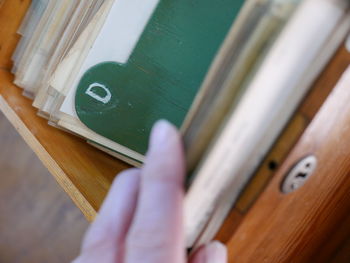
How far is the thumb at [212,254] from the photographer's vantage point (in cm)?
41

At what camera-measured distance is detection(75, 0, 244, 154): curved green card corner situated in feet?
2.17

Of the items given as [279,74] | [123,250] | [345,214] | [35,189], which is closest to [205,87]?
[279,74]

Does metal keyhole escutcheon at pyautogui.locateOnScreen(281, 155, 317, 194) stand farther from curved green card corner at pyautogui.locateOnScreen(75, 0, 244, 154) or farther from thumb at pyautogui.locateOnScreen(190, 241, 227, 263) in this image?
curved green card corner at pyautogui.locateOnScreen(75, 0, 244, 154)

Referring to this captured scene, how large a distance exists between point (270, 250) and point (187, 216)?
16 cm

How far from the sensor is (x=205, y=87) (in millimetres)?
365

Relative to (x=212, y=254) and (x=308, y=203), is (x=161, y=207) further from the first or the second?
(x=308, y=203)

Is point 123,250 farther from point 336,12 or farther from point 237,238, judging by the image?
point 336,12

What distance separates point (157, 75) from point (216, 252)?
365 mm

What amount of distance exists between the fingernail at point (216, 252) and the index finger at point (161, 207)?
0.14 ft

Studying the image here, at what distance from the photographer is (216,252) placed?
0.41 metres

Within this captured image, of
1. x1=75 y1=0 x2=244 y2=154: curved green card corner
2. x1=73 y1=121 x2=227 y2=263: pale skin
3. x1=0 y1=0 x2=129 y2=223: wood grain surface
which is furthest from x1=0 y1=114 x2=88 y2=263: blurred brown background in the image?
x1=73 y1=121 x2=227 y2=263: pale skin

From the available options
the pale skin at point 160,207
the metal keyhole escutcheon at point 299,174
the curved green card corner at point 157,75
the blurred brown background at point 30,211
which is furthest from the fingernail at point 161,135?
the blurred brown background at point 30,211

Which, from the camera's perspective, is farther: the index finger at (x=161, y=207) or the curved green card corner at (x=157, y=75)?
the curved green card corner at (x=157, y=75)

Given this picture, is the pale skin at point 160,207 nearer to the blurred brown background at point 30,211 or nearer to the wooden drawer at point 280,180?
the wooden drawer at point 280,180
